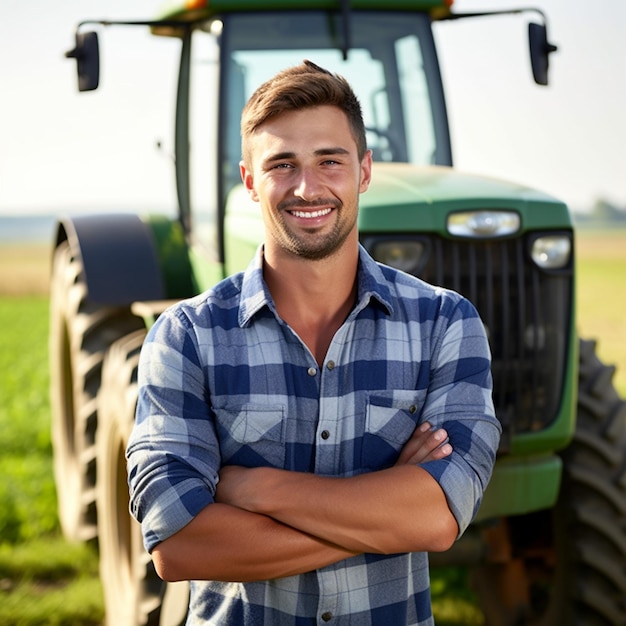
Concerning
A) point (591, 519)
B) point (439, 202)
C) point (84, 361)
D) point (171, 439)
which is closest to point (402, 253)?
point (439, 202)

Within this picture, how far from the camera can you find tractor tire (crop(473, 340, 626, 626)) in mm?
4102

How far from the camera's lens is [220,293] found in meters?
2.38

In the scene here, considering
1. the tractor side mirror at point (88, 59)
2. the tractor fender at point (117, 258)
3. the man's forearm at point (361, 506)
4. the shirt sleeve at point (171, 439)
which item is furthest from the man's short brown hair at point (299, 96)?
the tractor fender at point (117, 258)

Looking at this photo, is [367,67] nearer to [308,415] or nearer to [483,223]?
[483,223]

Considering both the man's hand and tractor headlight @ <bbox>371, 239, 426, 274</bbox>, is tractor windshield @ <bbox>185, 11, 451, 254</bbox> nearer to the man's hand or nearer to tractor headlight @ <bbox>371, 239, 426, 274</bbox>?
tractor headlight @ <bbox>371, 239, 426, 274</bbox>

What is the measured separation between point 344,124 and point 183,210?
2.77 metres

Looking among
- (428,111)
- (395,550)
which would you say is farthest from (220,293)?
(428,111)

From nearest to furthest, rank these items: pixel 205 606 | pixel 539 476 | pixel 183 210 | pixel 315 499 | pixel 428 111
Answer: pixel 315 499 < pixel 205 606 < pixel 539 476 < pixel 428 111 < pixel 183 210

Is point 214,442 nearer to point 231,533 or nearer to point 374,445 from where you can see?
point 231,533

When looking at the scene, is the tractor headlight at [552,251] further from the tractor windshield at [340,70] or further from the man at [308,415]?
the man at [308,415]

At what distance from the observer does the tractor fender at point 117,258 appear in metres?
4.62

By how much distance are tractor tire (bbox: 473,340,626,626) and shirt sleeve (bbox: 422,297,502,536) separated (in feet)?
6.23

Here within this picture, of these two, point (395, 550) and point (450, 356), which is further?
point (450, 356)

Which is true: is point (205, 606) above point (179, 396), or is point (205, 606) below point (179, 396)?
below
